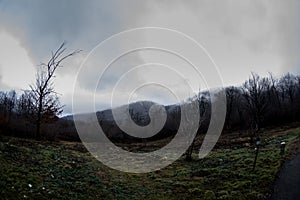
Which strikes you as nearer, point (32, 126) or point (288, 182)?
point (288, 182)

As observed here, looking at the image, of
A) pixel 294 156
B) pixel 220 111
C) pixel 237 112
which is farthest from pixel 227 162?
pixel 237 112

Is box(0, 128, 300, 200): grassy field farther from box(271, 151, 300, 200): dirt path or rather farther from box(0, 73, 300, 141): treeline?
box(0, 73, 300, 141): treeline

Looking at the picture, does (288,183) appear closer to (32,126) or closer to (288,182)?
(288,182)

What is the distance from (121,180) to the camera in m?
16.3

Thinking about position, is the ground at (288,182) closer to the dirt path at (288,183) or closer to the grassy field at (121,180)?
the dirt path at (288,183)

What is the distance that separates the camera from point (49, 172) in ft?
45.1

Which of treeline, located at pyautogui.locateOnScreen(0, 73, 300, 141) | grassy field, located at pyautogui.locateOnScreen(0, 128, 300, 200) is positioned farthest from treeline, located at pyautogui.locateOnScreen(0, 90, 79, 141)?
grassy field, located at pyautogui.locateOnScreen(0, 128, 300, 200)

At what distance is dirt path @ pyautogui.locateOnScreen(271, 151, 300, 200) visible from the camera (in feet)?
42.2

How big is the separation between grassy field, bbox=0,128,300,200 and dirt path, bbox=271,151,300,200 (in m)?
0.39

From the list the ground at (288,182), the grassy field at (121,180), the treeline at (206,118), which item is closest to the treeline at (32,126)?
the treeline at (206,118)

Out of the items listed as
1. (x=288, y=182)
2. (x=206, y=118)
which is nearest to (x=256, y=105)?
(x=206, y=118)

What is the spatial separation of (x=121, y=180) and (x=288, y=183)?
28.0 feet

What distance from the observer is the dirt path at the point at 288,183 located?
42.2 ft

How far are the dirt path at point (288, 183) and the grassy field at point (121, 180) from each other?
15.3 inches
